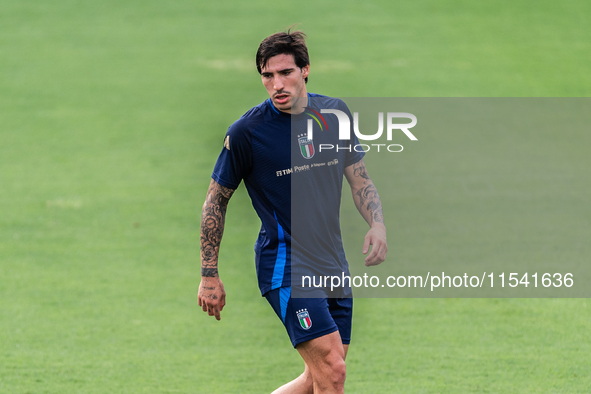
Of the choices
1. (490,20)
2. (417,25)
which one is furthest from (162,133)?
(490,20)

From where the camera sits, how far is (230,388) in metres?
7.16

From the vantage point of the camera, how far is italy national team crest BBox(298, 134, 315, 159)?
17.3 feet

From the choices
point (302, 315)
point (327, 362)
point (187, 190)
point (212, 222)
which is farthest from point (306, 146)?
point (187, 190)

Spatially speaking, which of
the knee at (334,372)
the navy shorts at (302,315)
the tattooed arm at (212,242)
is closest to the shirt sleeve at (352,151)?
the tattooed arm at (212,242)

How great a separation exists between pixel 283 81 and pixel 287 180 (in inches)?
24.1

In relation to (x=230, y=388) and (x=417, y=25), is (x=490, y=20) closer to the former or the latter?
(x=417, y=25)

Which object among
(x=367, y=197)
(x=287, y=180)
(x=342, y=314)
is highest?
(x=287, y=180)

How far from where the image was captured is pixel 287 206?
5270 millimetres

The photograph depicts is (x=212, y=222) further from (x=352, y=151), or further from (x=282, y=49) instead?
(x=282, y=49)

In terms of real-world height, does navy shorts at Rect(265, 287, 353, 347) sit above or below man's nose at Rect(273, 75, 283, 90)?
below

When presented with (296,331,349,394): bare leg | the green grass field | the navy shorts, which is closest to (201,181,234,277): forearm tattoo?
the navy shorts

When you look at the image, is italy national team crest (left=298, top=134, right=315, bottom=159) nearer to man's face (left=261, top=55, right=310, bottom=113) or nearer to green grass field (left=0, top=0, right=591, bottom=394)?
man's face (left=261, top=55, right=310, bottom=113)

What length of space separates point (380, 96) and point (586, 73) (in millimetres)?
5641

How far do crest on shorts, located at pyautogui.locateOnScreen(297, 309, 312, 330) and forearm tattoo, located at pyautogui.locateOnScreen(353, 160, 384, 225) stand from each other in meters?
0.81
